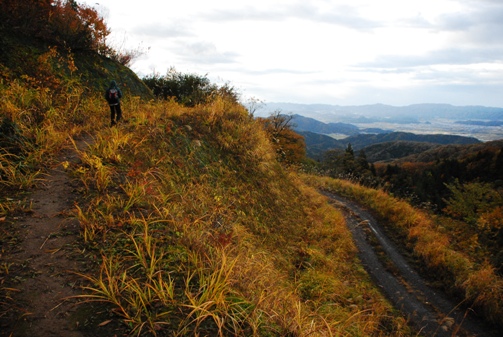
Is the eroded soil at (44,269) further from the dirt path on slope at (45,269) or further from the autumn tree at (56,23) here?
the autumn tree at (56,23)

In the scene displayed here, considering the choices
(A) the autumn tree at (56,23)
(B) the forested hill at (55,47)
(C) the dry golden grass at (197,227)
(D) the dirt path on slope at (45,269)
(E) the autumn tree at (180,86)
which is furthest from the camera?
(E) the autumn tree at (180,86)

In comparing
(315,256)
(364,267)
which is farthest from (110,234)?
(364,267)

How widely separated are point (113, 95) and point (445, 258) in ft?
36.7

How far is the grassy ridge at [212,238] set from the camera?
2.89 meters

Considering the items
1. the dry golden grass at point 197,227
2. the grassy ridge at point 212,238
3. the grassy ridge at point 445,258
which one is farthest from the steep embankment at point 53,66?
the grassy ridge at point 445,258

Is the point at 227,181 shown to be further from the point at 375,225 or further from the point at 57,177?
the point at 375,225

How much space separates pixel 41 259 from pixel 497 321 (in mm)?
9475

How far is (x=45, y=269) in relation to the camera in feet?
9.75

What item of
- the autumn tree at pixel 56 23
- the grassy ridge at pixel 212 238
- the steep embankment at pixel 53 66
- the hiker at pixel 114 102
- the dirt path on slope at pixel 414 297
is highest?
the autumn tree at pixel 56 23

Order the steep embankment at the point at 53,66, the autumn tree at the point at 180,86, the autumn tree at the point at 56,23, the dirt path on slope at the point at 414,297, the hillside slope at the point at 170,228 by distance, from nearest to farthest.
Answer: the hillside slope at the point at 170,228 → the dirt path on slope at the point at 414,297 → the steep embankment at the point at 53,66 → the autumn tree at the point at 56,23 → the autumn tree at the point at 180,86

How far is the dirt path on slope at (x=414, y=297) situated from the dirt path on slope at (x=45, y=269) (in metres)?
5.58

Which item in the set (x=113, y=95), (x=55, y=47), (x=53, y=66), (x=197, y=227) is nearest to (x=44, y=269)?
(x=197, y=227)

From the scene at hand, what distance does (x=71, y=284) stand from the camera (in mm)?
2850

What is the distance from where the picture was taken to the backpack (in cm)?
717
